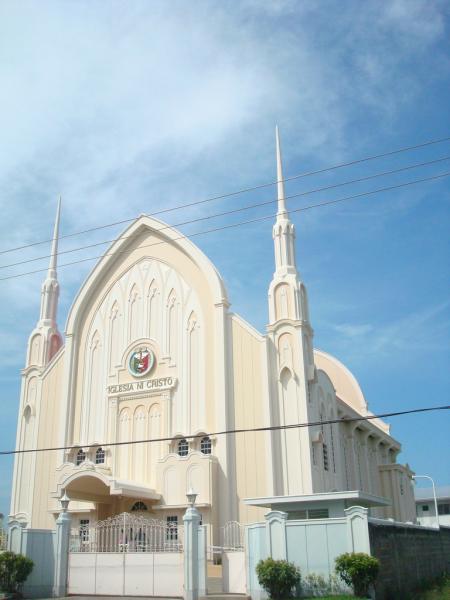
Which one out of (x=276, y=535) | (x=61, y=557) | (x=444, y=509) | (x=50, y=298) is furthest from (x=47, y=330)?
(x=444, y=509)

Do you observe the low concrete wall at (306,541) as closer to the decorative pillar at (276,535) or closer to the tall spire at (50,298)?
the decorative pillar at (276,535)

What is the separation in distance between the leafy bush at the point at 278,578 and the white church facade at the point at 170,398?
755 centimetres

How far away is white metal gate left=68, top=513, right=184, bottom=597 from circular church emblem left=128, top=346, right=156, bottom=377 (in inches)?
402

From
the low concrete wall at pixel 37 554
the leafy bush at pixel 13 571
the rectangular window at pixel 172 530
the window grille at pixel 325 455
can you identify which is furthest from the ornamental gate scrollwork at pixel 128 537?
the window grille at pixel 325 455

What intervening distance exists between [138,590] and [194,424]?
9.87m

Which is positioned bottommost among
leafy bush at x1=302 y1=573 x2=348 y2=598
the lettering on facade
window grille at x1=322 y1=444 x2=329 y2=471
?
leafy bush at x1=302 y1=573 x2=348 y2=598

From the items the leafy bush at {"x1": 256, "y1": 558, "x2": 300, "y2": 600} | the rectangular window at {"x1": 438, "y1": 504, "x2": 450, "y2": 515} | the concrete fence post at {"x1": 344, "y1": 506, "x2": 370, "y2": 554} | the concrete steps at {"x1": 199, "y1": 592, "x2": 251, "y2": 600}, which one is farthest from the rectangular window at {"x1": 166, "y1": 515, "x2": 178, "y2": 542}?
the rectangular window at {"x1": 438, "y1": 504, "x2": 450, "y2": 515}

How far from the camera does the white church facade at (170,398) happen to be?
27.9 m

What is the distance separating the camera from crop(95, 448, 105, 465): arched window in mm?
31359

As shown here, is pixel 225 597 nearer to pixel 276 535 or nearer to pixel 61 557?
pixel 276 535

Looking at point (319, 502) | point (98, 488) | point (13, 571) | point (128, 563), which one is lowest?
point (13, 571)

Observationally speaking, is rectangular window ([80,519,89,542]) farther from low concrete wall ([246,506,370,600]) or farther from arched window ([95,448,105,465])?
low concrete wall ([246,506,370,600])

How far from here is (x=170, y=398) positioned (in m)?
30.8

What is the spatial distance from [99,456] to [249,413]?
800 cm
